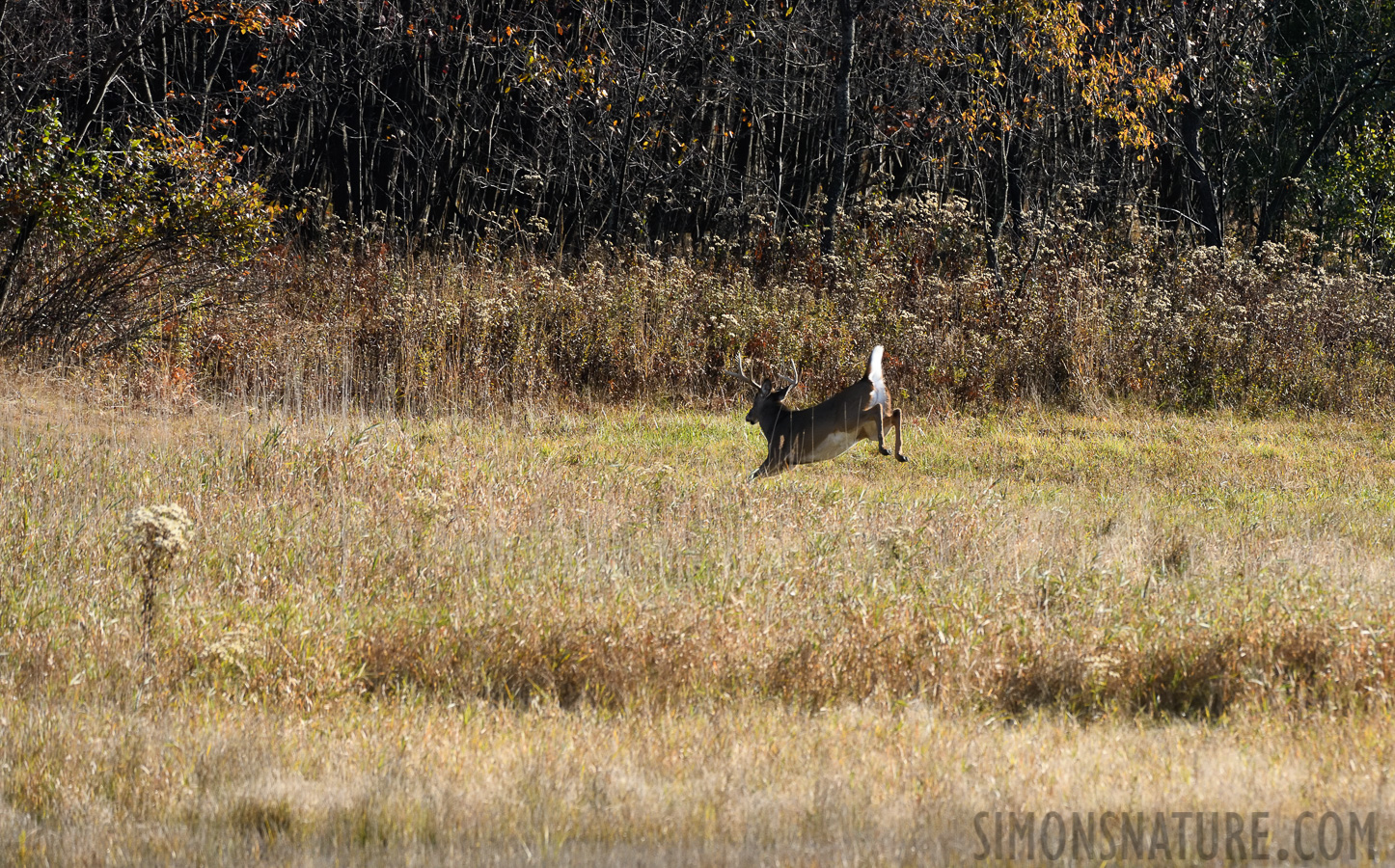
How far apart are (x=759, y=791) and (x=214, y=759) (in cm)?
185

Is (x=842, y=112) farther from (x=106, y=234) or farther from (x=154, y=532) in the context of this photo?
(x=154, y=532)

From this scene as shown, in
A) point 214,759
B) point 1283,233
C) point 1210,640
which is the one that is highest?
point 1283,233

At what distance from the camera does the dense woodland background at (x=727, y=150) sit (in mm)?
12398

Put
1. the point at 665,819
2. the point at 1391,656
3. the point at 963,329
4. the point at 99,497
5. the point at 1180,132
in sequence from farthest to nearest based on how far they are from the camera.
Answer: the point at 1180,132 → the point at 963,329 → the point at 99,497 → the point at 1391,656 → the point at 665,819

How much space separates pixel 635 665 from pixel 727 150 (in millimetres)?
16201

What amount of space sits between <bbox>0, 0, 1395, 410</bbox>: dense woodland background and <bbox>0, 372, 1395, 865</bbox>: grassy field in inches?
181

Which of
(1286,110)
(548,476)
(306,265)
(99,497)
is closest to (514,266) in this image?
(306,265)

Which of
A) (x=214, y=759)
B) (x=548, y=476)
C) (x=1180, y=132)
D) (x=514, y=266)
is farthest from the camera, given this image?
(x=1180, y=132)

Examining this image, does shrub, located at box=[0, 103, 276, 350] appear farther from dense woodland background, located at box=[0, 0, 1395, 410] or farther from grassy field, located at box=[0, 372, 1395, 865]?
grassy field, located at box=[0, 372, 1395, 865]

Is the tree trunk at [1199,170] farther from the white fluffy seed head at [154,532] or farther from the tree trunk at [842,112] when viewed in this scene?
the white fluffy seed head at [154,532]

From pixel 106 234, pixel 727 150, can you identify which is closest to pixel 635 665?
pixel 106 234

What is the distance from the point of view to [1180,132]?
1844 cm

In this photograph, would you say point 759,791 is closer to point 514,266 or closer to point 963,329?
point 963,329

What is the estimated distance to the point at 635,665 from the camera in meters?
4.97
